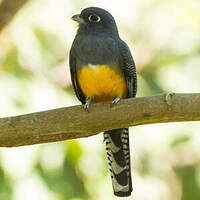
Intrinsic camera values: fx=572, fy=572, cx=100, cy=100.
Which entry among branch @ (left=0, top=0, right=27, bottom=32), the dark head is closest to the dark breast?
the dark head

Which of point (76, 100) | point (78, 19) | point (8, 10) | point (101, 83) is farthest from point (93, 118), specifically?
point (76, 100)

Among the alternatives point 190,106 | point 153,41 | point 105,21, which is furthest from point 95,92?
point 153,41

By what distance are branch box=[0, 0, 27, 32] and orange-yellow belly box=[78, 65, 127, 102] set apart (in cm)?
87

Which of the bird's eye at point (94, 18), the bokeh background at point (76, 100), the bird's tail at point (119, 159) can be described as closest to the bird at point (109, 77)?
the bird's tail at point (119, 159)

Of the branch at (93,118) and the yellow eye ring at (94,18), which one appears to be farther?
the yellow eye ring at (94,18)

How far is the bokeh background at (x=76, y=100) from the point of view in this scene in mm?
5586

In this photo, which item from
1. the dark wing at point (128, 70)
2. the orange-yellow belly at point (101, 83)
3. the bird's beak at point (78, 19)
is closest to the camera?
the orange-yellow belly at point (101, 83)

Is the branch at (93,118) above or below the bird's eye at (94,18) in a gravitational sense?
below

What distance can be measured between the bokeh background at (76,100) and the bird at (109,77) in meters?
0.58

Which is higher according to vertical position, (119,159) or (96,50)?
A: (96,50)

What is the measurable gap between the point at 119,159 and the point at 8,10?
171 cm

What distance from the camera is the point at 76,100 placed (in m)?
5.97

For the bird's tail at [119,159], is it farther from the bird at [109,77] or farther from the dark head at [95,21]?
the dark head at [95,21]

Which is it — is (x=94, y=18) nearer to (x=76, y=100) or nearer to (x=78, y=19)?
(x=78, y=19)
